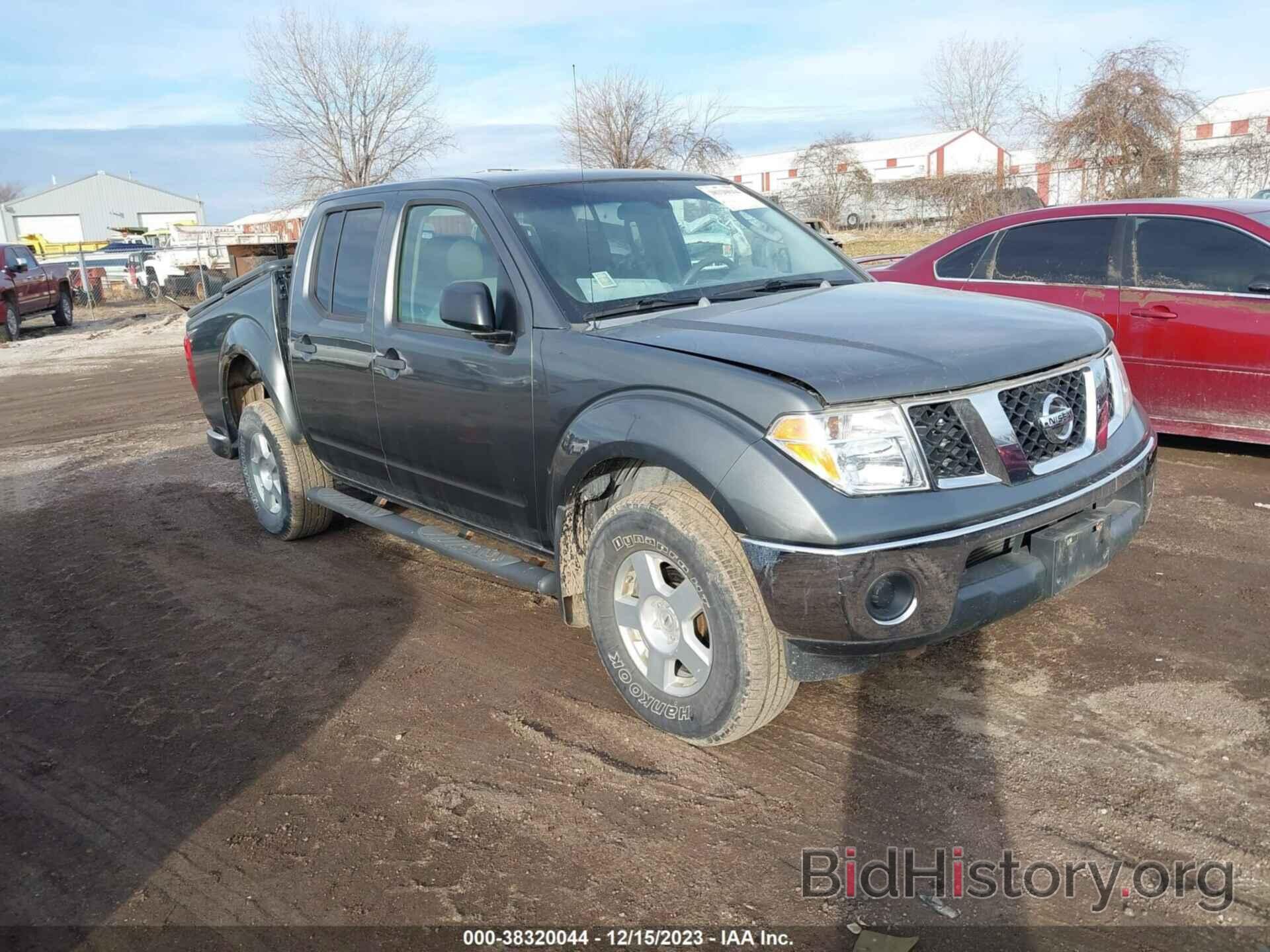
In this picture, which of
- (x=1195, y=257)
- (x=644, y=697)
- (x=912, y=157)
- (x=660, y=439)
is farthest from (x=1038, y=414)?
(x=912, y=157)

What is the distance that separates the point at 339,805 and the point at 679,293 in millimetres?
2181

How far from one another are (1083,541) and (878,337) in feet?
2.98

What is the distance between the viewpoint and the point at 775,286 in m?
4.17

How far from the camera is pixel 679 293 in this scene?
13.0 feet

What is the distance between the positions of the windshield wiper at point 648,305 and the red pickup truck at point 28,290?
20310 millimetres

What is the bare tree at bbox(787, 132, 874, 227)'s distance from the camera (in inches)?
1310

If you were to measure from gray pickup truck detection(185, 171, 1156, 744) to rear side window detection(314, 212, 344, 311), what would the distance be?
31 millimetres

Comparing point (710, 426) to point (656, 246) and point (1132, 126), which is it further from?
point (1132, 126)

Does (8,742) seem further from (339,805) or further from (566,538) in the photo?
(566,538)

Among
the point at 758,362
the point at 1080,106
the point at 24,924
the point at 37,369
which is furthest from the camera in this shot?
the point at 1080,106

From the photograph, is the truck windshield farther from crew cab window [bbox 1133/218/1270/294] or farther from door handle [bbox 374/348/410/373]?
crew cab window [bbox 1133/218/1270/294]

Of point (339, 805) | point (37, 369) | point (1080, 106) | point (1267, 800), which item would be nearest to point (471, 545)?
point (339, 805)

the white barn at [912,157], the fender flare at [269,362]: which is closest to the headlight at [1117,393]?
the fender flare at [269,362]

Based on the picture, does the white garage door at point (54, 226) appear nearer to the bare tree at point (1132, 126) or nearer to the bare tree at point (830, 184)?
the bare tree at point (830, 184)
